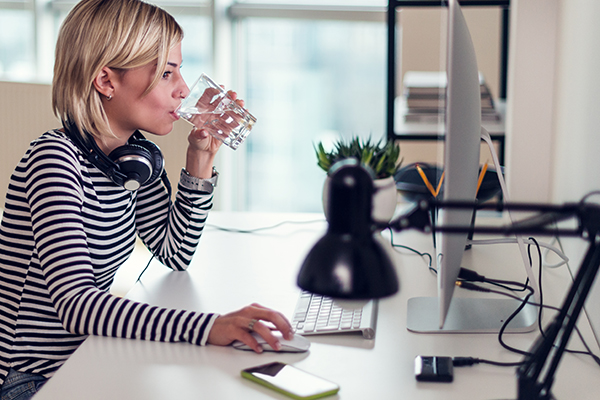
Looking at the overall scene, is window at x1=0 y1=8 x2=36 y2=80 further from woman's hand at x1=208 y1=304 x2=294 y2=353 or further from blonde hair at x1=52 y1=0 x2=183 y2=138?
woman's hand at x1=208 y1=304 x2=294 y2=353

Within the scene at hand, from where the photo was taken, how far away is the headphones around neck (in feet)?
3.39

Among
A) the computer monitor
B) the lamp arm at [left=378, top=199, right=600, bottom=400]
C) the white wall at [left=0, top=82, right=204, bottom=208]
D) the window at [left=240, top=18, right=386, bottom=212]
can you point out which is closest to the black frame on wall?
the white wall at [left=0, top=82, right=204, bottom=208]

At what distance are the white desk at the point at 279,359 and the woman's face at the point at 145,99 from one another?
311 millimetres

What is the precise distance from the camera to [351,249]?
0.46 meters

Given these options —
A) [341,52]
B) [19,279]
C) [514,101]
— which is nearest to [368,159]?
[514,101]

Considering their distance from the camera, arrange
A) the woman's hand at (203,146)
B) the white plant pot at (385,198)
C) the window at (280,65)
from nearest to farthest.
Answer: the woman's hand at (203,146) → the white plant pot at (385,198) → the window at (280,65)

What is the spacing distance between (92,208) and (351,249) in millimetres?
722

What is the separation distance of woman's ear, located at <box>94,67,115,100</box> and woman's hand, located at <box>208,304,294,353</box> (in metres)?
0.49

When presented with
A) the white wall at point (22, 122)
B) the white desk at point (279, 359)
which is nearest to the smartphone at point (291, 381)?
the white desk at point (279, 359)

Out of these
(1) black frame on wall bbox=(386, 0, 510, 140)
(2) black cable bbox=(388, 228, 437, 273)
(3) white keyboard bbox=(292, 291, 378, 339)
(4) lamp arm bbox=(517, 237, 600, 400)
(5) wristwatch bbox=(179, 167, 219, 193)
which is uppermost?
(1) black frame on wall bbox=(386, 0, 510, 140)

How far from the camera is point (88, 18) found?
1.04 m

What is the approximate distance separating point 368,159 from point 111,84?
0.61 metres

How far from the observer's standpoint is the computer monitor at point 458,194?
0.66m

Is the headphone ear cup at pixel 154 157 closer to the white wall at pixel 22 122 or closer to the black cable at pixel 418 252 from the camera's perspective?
the black cable at pixel 418 252
